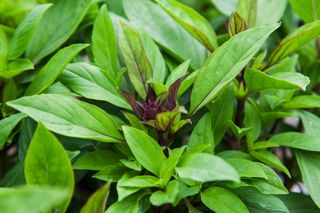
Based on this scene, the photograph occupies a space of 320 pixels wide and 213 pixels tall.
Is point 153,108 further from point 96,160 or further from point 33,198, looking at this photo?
point 33,198

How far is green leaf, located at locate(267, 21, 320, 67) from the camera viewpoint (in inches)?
33.1

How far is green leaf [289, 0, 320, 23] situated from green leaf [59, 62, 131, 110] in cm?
45

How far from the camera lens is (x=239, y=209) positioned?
29.6 inches

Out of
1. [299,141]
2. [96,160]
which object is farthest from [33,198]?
[299,141]

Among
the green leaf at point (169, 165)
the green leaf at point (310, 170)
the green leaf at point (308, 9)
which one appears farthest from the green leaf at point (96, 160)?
the green leaf at point (308, 9)

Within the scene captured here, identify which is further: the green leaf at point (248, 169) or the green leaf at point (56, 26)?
the green leaf at point (56, 26)

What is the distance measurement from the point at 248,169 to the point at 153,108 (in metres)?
0.19

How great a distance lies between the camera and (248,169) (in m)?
→ 0.77

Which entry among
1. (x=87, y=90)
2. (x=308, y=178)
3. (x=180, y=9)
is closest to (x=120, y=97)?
(x=87, y=90)

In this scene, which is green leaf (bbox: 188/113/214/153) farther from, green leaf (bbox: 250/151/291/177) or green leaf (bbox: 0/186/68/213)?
green leaf (bbox: 0/186/68/213)

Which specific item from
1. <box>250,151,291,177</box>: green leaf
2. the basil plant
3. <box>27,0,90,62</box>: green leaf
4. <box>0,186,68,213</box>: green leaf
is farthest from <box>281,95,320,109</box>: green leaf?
<box>0,186,68,213</box>: green leaf

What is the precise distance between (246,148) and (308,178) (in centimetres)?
13

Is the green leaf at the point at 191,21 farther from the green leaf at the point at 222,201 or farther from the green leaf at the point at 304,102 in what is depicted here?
the green leaf at the point at 222,201

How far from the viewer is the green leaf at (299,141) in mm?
862
